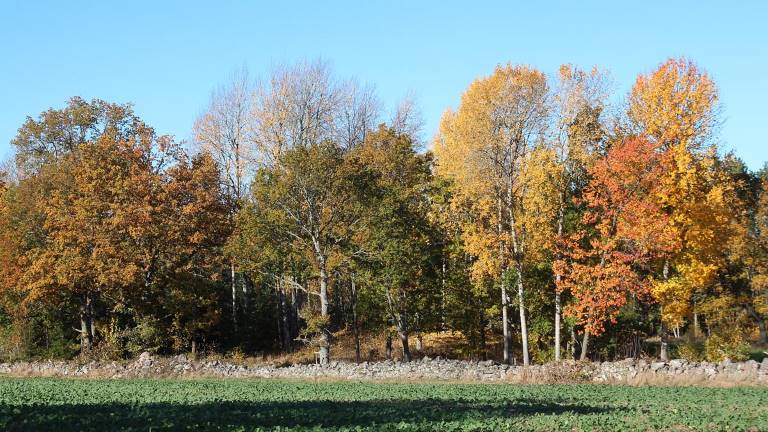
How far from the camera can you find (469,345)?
44.3 m

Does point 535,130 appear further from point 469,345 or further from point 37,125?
point 37,125

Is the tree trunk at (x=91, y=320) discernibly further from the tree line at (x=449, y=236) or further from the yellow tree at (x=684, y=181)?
the yellow tree at (x=684, y=181)

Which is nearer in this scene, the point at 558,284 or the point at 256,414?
the point at 256,414

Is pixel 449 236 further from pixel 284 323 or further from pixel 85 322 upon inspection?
pixel 85 322

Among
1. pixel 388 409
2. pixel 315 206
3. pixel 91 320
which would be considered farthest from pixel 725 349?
pixel 91 320

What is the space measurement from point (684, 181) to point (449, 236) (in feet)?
44.8

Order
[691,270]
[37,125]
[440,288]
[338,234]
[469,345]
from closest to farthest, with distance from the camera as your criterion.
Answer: [691,270] → [338,234] → [440,288] → [469,345] → [37,125]

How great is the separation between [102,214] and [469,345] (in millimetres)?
22539

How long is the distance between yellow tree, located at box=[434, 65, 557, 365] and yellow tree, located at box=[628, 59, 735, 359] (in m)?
5.01

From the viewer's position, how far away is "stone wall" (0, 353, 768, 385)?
90.0 ft

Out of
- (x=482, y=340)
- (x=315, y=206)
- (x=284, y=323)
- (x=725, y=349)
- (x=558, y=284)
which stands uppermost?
(x=315, y=206)

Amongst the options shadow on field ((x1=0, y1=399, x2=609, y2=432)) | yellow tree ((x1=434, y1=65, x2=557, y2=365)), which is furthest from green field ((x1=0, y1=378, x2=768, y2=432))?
yellow tree ((x1=434, y1=65, x2=557, y2=365))

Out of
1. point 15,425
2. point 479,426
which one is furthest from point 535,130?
point 15,425

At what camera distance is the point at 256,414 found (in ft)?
49.1
